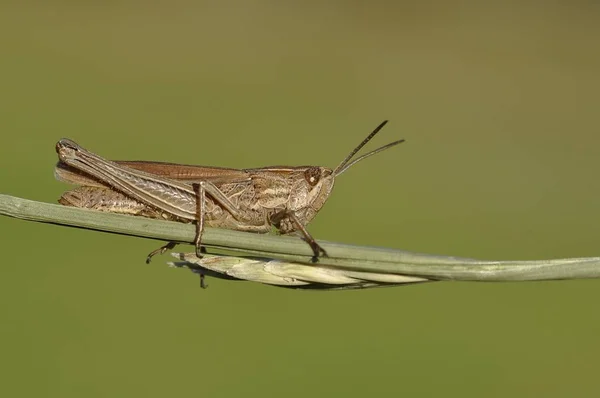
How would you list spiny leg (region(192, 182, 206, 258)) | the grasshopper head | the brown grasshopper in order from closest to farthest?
spiny leg (region(192, 182, 206, 258)) → the brown grasshopper → the grasshopper head

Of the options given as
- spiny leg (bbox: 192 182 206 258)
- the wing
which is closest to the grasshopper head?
the wing

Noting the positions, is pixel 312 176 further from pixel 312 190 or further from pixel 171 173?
pixel 171 173

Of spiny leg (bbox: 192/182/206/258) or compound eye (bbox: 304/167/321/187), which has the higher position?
compound eye (bbox: 304/167/321/187)

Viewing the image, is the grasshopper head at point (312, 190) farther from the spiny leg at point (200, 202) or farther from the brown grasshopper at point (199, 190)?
the spiny leg at point (200, 202)

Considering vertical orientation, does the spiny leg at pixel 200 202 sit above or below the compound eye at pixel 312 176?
below

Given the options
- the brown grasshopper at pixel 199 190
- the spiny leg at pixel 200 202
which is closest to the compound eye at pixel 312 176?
the brown grasshopper at pixel 199 190

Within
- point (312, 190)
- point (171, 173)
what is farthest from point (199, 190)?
point (312, 190)

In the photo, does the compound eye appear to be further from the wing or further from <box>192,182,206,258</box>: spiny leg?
<box>192,182,206,258</box>: spiny leg
